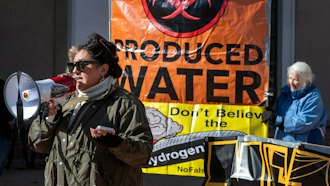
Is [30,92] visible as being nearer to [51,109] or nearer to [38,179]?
[51,109]

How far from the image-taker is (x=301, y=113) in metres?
6.08

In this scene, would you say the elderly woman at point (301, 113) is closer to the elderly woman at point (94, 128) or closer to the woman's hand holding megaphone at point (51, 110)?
the elderly woman at point (94, 128)

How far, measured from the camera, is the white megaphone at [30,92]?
3.76 meters

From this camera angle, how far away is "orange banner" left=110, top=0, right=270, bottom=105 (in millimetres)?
6328

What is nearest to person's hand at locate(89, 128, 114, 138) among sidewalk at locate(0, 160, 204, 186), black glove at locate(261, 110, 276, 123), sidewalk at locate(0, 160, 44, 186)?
black glove at locate(261, 110, 276, 123)

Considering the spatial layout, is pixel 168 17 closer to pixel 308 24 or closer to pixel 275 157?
pixel 275 157

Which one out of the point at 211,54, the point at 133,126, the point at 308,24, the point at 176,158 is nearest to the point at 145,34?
the point at 211,54

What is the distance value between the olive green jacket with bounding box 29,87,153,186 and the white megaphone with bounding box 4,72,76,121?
0.15 meters

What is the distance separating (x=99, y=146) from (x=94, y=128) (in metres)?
0.10

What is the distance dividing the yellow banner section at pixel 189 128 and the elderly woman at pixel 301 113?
0.19m

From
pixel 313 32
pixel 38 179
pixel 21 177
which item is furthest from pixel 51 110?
pixel 313 32

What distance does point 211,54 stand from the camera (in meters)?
6.34

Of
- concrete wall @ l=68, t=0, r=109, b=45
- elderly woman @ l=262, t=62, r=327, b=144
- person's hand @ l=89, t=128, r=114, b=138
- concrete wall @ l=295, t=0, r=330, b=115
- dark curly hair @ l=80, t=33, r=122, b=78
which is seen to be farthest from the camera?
concrete wall @ l=295, t=0, r=330, b=115

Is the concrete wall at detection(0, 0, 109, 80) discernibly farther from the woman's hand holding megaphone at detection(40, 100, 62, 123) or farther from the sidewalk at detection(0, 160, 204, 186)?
the woman's hand holding megaphone at detection(40, 100, 62, 123)
